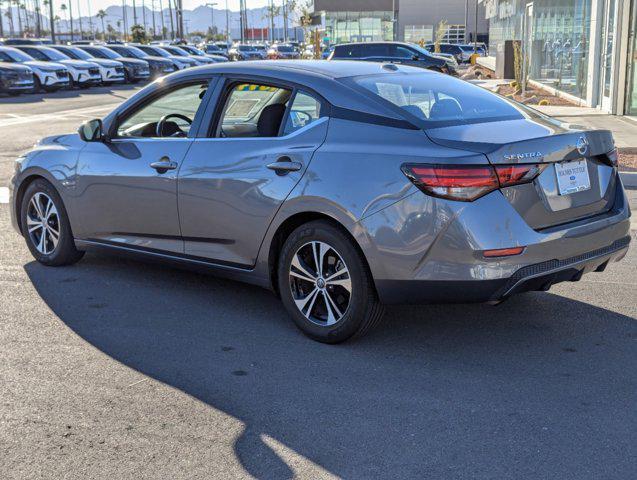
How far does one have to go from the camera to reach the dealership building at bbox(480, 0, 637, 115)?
1781 cm

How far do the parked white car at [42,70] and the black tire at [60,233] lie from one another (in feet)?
84.1

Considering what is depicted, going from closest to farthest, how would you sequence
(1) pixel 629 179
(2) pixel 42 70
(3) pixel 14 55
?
(1) pixel 629 179 → (2) pixel 42 70 → (3) pixel 14 55

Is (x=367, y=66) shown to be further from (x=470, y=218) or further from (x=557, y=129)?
(x=470, y=218)

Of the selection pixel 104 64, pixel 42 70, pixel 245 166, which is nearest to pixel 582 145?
pixel 245 166

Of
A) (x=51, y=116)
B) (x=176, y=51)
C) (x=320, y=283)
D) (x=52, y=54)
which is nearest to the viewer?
(x=320, y=283)

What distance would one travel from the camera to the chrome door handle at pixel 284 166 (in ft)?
16.5

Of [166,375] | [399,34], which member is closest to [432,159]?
[166,375]

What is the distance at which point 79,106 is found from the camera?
25.6 m

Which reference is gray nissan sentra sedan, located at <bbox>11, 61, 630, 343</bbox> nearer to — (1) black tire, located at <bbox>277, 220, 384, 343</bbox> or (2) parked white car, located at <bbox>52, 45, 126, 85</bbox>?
(1) black tire, located at <bbox>277, 220, 384, 343</bbox>

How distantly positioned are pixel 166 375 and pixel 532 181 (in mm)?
2194

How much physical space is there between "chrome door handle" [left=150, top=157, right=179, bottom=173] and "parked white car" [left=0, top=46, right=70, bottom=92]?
1064 inches

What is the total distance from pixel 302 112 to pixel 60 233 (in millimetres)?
2502

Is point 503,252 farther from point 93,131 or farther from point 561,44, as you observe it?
point 561,44

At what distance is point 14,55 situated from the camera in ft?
103
